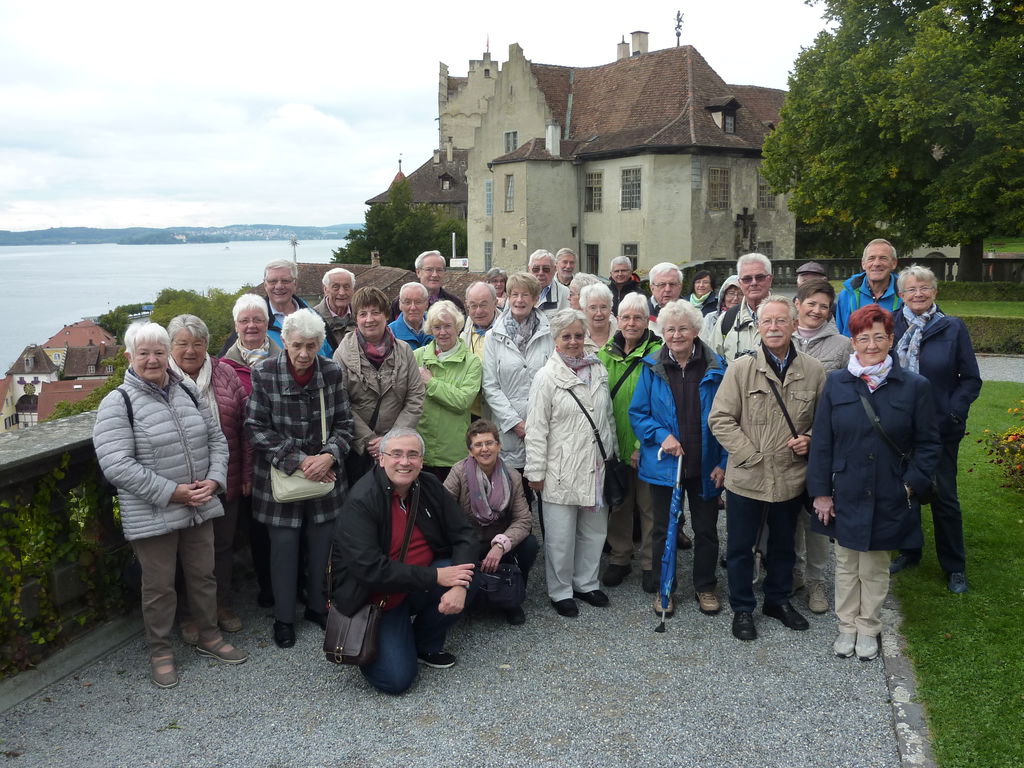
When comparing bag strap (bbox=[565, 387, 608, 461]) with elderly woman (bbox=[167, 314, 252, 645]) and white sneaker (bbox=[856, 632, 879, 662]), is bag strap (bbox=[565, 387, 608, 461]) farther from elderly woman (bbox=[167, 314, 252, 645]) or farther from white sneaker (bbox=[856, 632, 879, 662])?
elderly woman (bbox=[167, 314, 252, 645])

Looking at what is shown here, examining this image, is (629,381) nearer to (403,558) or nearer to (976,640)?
(403,558)

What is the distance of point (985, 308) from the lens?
24.2 m

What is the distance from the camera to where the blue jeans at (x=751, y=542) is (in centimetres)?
566

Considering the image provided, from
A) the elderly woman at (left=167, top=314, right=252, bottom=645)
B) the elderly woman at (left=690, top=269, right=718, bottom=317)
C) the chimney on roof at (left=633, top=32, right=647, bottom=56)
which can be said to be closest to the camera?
the elderly woman at (left=167, top=314, right=252, bottom=645)

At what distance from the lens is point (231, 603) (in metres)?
6.16

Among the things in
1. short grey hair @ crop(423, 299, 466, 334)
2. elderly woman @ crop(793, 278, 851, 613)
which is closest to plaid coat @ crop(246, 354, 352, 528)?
short grey hair @ crop(423, 299, 466, 334)

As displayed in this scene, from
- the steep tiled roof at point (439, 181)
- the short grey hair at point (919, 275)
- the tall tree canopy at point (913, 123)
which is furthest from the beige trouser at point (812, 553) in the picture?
the steep tiled roof at point (439, 181)

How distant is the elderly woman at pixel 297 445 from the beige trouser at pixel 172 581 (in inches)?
16.4

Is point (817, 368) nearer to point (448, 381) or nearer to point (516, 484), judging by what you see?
point (516, 484)

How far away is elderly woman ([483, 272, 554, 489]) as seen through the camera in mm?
6633

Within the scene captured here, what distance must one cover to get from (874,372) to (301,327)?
11.7 ft

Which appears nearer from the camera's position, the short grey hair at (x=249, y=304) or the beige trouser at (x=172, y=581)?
the beige trouser at (x=172, y=581)

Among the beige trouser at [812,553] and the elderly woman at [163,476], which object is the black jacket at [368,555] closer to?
the elderly woman at [163,476]

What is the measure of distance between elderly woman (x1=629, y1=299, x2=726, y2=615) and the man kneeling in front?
156cm
